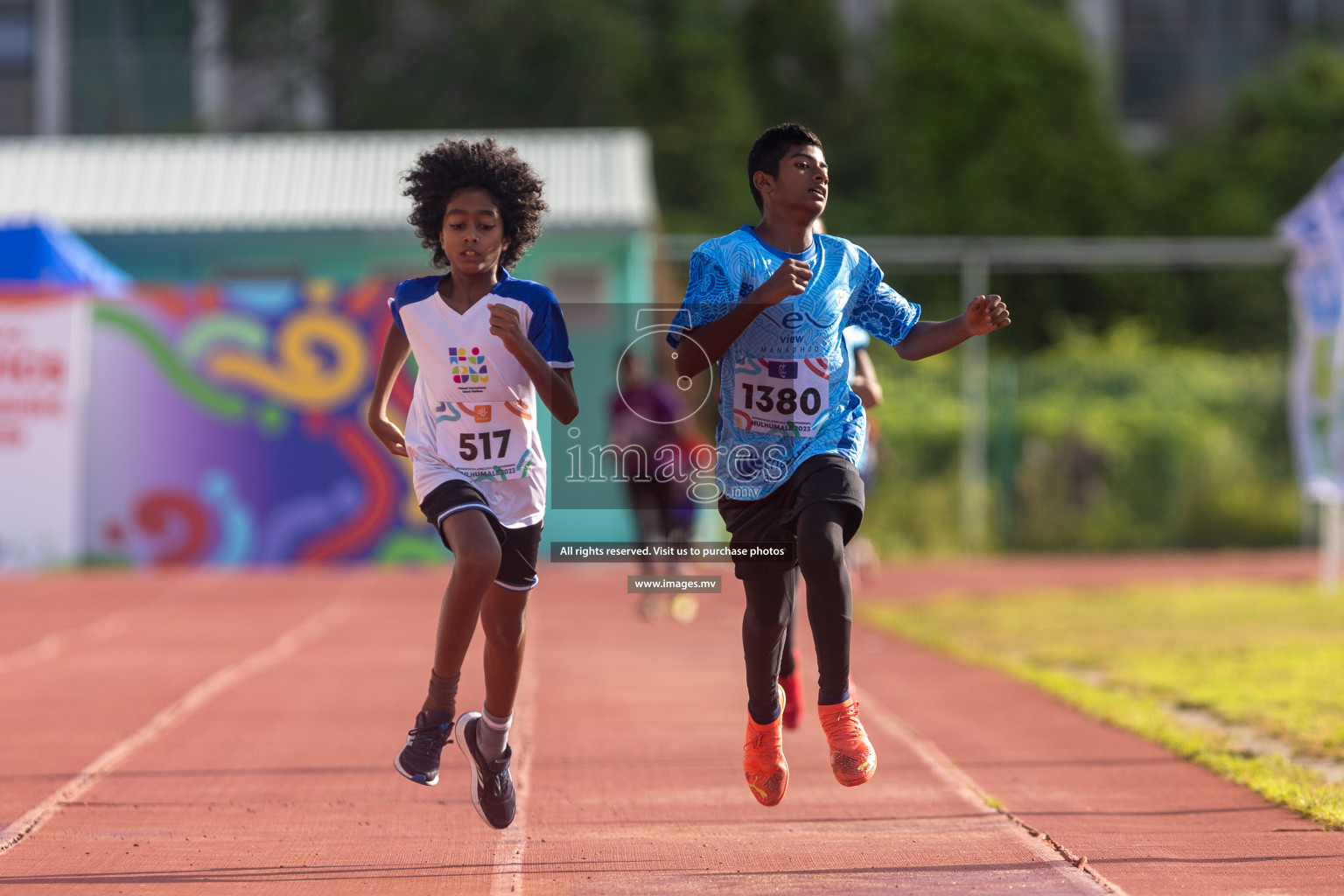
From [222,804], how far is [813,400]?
251cm

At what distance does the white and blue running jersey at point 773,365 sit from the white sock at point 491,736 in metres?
0.97

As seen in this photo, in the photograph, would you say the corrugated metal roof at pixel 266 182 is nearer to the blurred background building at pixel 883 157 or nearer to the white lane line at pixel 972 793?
the blurred background building at pixel 883 157

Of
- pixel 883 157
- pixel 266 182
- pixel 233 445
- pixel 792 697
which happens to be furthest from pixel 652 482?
pixel 883 157

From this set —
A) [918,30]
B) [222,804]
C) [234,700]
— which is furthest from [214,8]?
[222,804]

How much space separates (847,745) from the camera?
472cm

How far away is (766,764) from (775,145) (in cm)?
182

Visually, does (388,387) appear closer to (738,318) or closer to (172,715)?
(738,318)

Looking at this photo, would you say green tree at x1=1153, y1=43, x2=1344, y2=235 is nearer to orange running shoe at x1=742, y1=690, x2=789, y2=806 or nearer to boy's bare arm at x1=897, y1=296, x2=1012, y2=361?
boy's bare arm at x1=897, y1=296, x2=1012, y2=361

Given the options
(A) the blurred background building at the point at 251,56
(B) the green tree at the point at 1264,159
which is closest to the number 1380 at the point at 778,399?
(B) the green tree at the point at 1264,159

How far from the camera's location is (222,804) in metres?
5.73

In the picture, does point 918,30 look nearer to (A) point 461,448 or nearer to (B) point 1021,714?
(B) point 1021,714

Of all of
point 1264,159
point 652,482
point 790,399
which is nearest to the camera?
point 790,399

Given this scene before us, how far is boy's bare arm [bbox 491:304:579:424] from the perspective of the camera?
15.3 feet

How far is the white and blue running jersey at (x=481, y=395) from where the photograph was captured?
479cm
